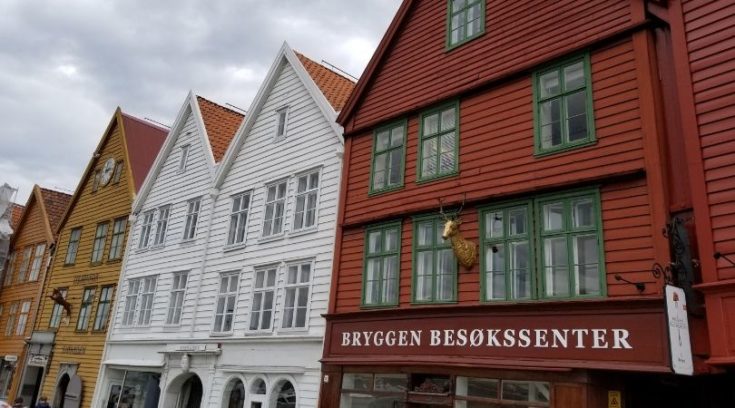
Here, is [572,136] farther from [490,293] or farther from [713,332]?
[713,332]

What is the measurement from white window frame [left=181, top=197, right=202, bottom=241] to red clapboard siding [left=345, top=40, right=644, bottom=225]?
321 inches

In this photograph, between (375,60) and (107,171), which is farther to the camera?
(107,171)

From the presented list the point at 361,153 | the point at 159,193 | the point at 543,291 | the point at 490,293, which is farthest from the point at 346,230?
the point at 159,193

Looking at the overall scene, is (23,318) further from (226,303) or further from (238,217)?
(226,303)

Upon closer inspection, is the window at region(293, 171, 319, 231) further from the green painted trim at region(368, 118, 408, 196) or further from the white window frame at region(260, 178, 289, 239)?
the green painted trim at region(368, 118, 408, 196)

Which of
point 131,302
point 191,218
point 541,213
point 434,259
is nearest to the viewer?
point 541,213

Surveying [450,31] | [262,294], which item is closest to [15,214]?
[262,294]

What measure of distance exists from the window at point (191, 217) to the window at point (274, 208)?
3.94 metres

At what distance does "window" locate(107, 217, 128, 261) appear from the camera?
80.6 ft

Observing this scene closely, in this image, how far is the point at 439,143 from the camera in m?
13.3

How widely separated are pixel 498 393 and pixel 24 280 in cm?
2776

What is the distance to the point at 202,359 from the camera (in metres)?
17.9

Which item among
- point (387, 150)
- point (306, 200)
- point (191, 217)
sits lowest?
point (306, 200)

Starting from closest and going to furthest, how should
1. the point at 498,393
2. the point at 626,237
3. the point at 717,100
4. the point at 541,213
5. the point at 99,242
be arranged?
the point at 717,100
the point at 626,237
the point at 498,393
the point at 541,213
the point at 99,242
